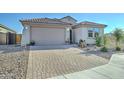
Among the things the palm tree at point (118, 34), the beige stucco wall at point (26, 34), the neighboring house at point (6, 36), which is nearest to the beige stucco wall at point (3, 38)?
the neighboring house at point (6, 36)

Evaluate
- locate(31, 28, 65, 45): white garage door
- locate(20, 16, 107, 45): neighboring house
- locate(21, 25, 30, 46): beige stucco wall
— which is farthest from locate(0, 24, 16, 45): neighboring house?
locate(31, 28, 65, 45): white garage door

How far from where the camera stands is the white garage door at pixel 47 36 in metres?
19.2

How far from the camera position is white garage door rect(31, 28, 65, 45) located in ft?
62.8

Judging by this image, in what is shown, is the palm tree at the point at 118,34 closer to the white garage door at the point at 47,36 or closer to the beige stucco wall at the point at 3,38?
the white garage door at the point at 47,36

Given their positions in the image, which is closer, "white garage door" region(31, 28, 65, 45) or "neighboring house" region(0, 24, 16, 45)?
"white garage door" region(31, 28, 65, 45)

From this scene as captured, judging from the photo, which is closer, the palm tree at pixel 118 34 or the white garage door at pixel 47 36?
the palm tree at pixel 118 34

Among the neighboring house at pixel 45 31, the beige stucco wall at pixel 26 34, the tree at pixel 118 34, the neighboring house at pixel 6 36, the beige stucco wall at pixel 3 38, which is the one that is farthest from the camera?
the neighboring house at pixel 6 36

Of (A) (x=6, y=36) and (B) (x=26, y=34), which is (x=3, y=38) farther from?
(B) (x=26, y=34)

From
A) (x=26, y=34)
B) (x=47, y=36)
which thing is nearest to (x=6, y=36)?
(x=26, y=34)

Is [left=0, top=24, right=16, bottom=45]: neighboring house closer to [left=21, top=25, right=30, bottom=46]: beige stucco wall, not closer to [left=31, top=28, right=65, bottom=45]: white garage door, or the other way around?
[left=21, top=25, right=30, bottom=46]: beige stucco wall

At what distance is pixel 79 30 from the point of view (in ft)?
75.3
